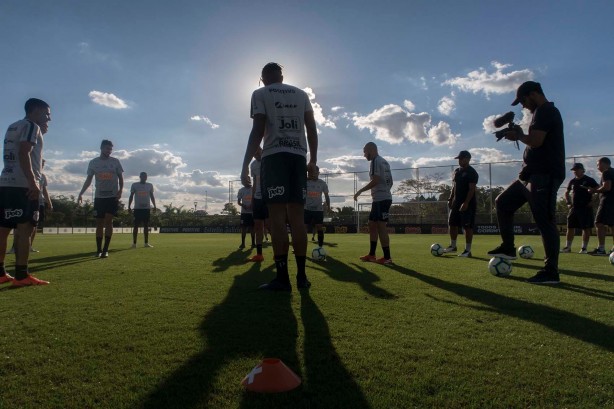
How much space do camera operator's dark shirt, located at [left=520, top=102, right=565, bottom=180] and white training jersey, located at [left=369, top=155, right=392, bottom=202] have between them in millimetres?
2756

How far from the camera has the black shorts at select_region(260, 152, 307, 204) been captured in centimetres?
401

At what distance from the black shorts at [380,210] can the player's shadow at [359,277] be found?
1.18m

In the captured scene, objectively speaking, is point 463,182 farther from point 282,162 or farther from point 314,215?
point 282,162

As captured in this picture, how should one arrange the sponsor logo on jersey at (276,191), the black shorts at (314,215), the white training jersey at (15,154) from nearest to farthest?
the sponsor logo on jersey at (276,191) < the white training jersey at (15,154) < the black shorts at (314,215)

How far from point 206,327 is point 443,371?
1462 mm

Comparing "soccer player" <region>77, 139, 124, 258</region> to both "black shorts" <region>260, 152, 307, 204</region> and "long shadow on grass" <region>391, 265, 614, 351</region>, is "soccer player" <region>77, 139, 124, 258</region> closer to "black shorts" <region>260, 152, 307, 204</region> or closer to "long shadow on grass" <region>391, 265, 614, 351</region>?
"black shorts" <region>260, 152, 307, 204</region>

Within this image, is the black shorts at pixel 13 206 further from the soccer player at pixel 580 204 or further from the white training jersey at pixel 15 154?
the soccer player at pixel 580 204

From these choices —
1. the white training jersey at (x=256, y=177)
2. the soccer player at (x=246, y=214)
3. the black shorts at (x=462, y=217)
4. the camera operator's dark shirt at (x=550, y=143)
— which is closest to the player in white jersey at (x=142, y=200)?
the soccer player at (x=246, y=214)

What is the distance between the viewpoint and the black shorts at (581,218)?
947cm

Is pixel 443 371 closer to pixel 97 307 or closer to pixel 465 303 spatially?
pixel 465 303

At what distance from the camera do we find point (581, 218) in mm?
9570

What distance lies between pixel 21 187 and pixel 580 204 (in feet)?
36.8

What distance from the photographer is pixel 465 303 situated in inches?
130

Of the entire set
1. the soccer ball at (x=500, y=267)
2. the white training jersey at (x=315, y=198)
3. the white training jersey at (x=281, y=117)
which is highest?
the white training jersey at (x=281, y=117)
